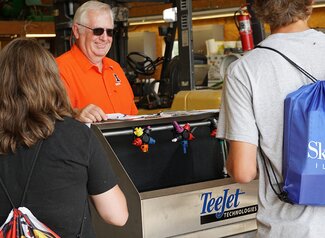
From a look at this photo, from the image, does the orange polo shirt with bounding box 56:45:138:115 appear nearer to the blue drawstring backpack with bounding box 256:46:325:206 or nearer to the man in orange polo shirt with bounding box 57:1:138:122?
the man in orange polo shirt with bounding box 57:1:138:122

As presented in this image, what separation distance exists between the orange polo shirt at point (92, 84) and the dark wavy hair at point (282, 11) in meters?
1.73

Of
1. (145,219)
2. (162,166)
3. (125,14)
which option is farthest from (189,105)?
(125,14)

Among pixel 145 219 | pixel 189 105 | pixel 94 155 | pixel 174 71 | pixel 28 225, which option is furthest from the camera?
pixel 174 71

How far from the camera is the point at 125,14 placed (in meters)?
7.19

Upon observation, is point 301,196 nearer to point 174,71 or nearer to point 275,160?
point 275,160

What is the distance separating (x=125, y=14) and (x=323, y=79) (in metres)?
5.39

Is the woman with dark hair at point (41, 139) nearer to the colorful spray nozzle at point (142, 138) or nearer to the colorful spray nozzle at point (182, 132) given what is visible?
the colorful spray nozzle at point (142, 138)

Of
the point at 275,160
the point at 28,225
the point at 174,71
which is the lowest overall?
the point at 174,71

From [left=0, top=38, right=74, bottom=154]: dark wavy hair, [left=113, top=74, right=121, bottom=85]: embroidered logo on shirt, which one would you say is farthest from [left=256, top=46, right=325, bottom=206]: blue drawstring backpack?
[left=113, top=74, right=121, bottom=85]: embroidered logo on shirt

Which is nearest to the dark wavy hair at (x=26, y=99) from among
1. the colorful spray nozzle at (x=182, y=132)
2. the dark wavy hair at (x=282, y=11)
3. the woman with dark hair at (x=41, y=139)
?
the woman with dark hair at (x=41, y=139)

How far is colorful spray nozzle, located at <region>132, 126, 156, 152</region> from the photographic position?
9.58ft

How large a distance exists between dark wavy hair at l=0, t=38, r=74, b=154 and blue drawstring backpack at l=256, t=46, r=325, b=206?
720mm

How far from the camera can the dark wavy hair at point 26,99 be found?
1.93 meters

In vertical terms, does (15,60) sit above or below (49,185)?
above
